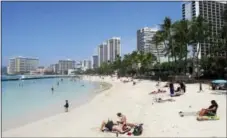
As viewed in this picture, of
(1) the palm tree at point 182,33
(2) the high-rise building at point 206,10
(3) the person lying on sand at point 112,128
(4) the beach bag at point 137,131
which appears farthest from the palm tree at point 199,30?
(4) the beach bag at point 137,131

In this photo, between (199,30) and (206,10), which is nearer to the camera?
(199,30)

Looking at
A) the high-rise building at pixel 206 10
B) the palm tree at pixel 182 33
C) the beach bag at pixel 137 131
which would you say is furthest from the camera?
the high-rise building at pixel 206 10

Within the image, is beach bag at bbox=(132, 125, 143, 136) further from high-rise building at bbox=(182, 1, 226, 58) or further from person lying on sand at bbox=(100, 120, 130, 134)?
high-rise building at bbox=(182, 1, 226, 58)

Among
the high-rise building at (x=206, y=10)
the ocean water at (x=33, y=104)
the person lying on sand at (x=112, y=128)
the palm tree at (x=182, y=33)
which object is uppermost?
the high-rise building at (x=206, y=10)

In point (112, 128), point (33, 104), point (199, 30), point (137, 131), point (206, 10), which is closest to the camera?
point (137, 131)

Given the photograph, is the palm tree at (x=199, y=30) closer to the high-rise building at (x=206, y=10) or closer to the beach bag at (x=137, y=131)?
the high-rise building at (x=206, y=10)

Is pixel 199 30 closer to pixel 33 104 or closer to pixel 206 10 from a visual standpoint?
pixel 206 10

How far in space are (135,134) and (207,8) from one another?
58348 millimetres

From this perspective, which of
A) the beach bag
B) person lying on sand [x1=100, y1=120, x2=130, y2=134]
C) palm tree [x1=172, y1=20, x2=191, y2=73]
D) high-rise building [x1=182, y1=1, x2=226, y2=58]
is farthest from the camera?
high-rise building [x1=182, y1=1, x2=226, y2=58]

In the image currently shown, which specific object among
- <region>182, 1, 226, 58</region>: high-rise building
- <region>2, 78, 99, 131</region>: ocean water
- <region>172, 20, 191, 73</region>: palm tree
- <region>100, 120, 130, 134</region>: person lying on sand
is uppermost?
<region>182, 1, 226, 58</region>: high-rise building

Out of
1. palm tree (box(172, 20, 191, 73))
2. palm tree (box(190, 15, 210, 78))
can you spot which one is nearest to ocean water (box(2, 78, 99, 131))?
palm tree (box(172, 20, 191, 73))

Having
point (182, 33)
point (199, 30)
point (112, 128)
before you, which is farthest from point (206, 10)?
point (112, 128)

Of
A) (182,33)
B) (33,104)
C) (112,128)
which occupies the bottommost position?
(33,104)

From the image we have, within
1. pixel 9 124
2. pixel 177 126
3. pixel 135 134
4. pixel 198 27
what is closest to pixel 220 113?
pixel 177 126
